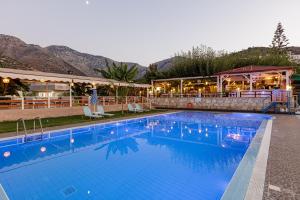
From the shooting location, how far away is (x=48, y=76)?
14.1m

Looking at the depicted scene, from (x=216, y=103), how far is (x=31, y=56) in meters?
67.3

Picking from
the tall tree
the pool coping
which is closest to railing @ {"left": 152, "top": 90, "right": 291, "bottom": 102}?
the pool coping

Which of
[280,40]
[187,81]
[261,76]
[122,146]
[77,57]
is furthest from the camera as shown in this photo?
[77,57]

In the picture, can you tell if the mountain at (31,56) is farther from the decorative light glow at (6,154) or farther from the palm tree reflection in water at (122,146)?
the decorative light glow at (6,154)

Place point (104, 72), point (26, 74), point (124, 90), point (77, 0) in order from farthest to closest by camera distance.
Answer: point (77, 0) < point (104, 72) < point (124, 90) < point (26, 74)

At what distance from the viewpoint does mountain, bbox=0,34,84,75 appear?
205ft

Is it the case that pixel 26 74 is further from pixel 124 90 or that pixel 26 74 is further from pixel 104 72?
pixel 104 72

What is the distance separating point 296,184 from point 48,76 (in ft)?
47.9

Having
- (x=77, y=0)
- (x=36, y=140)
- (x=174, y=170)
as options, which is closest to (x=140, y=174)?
(x=174, y=170)

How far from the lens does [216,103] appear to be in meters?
21.4

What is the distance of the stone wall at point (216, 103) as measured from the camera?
19.0 meters

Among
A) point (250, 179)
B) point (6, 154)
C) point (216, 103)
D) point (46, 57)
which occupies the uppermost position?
point (46, 57)

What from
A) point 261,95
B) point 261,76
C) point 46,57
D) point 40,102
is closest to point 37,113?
point 40,102

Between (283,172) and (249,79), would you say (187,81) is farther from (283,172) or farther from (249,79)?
(283,172)
